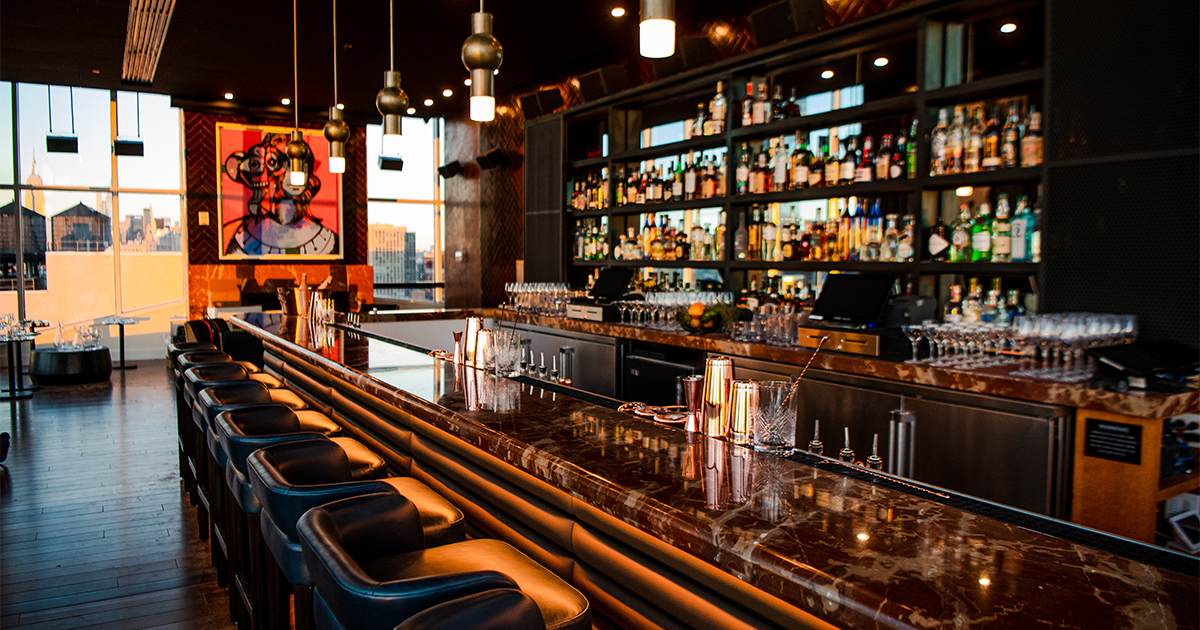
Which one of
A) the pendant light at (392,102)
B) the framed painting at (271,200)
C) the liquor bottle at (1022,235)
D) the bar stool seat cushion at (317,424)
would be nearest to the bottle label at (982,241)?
the liquor bottle at (1022,235)

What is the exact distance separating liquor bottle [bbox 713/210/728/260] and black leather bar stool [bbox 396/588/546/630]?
4528 mm

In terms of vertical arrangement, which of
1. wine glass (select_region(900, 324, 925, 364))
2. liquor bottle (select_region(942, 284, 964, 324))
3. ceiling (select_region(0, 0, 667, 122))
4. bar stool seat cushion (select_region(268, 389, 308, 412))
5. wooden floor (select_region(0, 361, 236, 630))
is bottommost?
wooden floor (select_region(0, 361, 236, 630))

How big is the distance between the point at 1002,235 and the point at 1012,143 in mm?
471

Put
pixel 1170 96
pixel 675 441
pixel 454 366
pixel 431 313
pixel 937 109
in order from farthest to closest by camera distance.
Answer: pixel 431 313, pixel 937 109, pixel 454 366, pixel 1170 96, pixel 675 441

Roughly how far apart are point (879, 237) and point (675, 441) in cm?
310

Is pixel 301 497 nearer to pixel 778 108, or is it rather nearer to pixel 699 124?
pixel 778 108

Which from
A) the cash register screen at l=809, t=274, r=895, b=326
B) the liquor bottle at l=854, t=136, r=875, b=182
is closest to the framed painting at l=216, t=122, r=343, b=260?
the liquor bottle at l=854, t=136, r=875, b=182

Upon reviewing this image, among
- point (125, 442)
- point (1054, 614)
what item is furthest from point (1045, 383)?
point (125, 442)

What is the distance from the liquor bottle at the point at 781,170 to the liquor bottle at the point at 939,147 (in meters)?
1.01

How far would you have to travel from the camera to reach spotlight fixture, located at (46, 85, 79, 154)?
10.0 meters

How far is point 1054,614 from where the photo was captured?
1.03 m

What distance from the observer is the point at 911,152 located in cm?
432

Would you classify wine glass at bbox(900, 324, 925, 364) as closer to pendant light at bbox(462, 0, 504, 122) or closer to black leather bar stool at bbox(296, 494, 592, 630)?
pendant light at bbox(462, 0, 504, 122)

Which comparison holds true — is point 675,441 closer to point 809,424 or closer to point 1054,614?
point 1054,614
